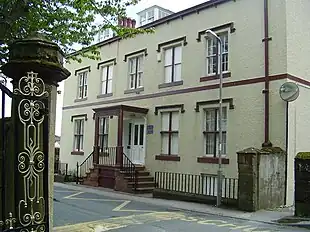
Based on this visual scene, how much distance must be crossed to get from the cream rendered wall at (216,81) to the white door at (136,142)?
2.96ft

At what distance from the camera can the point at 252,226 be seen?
10.4 meters

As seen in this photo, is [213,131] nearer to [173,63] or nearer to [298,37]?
[173,63]

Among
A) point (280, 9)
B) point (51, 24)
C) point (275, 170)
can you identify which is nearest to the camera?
point (51, 24)

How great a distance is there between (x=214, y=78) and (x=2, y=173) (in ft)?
47.8

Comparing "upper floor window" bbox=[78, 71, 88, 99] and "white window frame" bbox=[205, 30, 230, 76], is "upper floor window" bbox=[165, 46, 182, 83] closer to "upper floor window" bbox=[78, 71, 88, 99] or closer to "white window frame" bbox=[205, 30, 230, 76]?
"white window frame" bbox=[205, 30, 230, 76]

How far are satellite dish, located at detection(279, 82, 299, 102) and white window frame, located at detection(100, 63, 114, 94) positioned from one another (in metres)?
12.2

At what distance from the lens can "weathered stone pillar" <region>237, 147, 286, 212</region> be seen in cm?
1277

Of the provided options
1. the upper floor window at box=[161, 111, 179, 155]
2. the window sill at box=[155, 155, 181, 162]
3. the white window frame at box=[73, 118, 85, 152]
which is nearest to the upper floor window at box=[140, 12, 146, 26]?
the white window frame at box=[73, 118, 85, 152]

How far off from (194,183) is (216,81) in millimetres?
4837

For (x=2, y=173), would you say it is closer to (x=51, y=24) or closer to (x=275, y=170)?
(x=51, y=24)

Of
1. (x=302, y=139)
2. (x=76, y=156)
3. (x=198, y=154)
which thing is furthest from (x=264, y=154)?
(x=76, y=156)

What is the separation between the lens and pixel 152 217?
11.4 m

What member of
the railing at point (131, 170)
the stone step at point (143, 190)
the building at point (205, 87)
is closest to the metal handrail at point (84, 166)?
the building at point (205, 87)

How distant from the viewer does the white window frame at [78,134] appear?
26094mm
